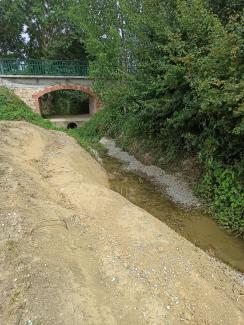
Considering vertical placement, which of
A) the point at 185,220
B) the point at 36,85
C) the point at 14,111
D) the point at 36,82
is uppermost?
the point at 36,82

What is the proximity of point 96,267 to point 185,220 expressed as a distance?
11.1ft

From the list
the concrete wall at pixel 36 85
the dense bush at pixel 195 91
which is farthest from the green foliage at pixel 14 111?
the dense bush at pixel 195 91

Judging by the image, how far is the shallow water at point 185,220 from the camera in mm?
5633

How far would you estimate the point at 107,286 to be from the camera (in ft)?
12.3

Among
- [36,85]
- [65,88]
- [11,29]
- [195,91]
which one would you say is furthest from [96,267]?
[11,29]

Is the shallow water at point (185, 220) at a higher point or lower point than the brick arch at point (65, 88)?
lower

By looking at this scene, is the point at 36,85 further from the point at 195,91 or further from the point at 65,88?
the point at 195,91

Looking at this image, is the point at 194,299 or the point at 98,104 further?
the point at 98,104

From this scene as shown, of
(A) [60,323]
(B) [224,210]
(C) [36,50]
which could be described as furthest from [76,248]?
(C) [36,50]

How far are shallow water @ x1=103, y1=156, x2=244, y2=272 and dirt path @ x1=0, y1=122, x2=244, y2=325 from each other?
67cm

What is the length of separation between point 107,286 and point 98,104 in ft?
64.4

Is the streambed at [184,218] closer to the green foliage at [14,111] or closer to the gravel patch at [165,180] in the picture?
the gravel patch at [165,180]

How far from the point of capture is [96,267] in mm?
4078

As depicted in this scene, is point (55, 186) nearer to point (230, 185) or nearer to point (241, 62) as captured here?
point (230, 185)
